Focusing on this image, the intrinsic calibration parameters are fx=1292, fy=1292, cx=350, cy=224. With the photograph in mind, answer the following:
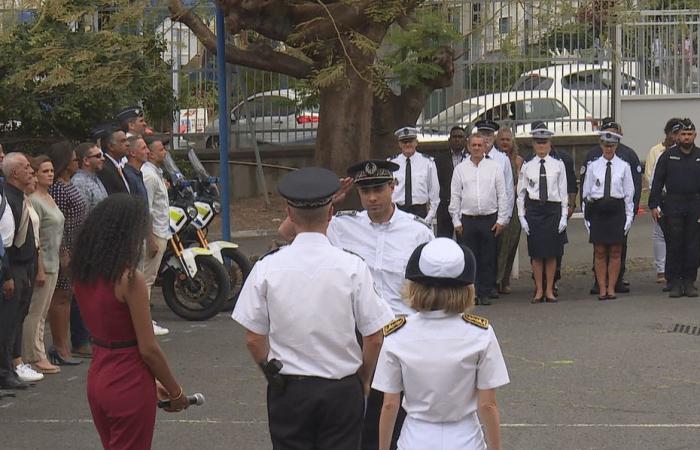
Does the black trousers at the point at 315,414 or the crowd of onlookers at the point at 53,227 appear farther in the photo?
the crowd of onlookers at the point at 53,227

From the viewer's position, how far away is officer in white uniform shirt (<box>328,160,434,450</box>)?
260 inches

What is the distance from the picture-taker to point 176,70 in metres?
19.5

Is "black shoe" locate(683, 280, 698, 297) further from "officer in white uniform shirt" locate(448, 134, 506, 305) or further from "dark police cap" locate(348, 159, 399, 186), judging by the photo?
"dark police cap" locate(348, 159, 399, 186)

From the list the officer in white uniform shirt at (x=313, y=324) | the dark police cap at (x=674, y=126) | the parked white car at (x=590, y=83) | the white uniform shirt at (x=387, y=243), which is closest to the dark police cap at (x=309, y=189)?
the officer in white uniform shirt at (x=313, y=324)

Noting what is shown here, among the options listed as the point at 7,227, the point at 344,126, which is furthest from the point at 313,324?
the point at 344,126

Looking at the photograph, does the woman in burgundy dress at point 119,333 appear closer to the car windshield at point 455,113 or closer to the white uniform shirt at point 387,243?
the white uniform shirt at point 387,243

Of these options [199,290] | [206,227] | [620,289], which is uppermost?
[206,227]

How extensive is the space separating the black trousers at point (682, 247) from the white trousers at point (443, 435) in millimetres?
9260

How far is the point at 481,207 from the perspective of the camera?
44.6 feet

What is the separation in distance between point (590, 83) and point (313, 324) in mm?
16018

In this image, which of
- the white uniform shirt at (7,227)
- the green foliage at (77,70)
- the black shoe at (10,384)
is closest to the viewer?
the white uniform shirt at (7,227)

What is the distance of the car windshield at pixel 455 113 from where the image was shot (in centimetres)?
2039

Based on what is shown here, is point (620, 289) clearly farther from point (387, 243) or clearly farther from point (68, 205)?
point (387, 243)

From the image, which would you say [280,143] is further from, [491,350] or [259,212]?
[491,350]
